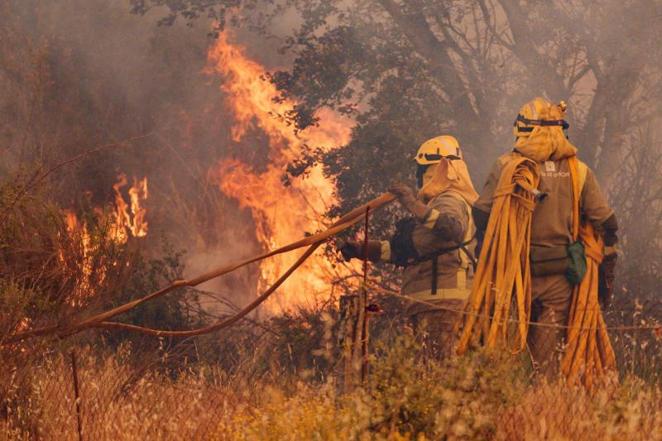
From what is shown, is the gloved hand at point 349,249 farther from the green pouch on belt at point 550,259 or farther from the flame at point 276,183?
the flame at point 276,183

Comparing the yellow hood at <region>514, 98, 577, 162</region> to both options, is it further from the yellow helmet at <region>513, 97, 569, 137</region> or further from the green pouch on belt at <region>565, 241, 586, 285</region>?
the green pouch on belt at <region>565, 241, 586, 285</region>

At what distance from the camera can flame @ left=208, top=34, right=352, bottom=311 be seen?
1291cm

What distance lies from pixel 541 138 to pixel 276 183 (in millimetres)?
7212

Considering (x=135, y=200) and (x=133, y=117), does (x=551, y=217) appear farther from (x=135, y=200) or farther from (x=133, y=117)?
(x=133, y=117)

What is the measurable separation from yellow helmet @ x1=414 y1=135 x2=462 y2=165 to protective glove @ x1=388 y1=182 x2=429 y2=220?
58 cm

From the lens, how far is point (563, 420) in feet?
18.4

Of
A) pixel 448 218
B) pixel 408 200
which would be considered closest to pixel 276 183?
pixel 448 218

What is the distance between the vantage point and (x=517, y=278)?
7422 mm

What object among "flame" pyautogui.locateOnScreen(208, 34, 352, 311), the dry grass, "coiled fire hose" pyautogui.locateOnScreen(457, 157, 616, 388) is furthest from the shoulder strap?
"flame" pyautogui.locateOnScreen(208, 34, 352, 311)

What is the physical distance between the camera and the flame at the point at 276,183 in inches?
508

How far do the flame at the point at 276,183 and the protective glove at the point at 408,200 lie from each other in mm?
4723

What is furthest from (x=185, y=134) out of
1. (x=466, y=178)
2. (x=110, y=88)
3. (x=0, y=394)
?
(x=0, y=394)

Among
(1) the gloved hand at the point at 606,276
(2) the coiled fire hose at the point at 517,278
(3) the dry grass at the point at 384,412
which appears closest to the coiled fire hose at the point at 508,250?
(2) the coiled fire hose at the point at 517,278

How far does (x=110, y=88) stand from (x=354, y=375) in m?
13.4
